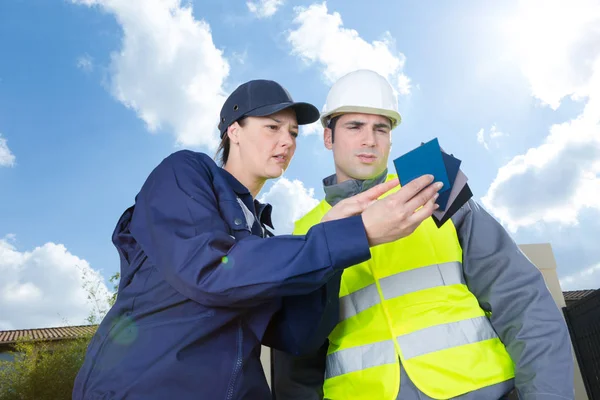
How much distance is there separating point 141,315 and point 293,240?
2.19 ft

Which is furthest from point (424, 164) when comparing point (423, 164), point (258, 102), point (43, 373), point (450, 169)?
point (43, 373)

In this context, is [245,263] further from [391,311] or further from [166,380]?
[391,311]

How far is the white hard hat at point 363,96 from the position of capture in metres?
3.16

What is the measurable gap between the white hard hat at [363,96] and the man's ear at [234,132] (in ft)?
2.33

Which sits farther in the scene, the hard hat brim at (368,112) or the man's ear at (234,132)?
the hard hat brim at (368,112)

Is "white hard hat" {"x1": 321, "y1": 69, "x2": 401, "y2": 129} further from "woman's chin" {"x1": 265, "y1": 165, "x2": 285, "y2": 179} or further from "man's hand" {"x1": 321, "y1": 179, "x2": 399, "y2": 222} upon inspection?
"man's hand" {"x1": 321, "y1": 179, "x2": 399, "y2": 222}

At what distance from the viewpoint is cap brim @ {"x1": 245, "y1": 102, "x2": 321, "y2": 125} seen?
2.75 m

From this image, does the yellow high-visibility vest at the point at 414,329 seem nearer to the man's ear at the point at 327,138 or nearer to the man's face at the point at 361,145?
the man's face at the point at 361,145

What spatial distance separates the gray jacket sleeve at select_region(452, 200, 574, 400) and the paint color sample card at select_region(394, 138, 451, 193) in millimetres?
903

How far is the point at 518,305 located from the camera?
8.09 feet

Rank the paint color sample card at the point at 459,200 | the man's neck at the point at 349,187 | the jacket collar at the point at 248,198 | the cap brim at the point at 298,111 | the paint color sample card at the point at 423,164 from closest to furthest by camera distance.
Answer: the paint color sample card at the point at 423,164 < the paint color sample card at the point at 459,200 < the jacket collar at the point at 248,198 < the cap brim at the point at 298,111 < the man's neck at the point at 349,187

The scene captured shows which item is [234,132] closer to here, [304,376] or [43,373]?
[304,376]

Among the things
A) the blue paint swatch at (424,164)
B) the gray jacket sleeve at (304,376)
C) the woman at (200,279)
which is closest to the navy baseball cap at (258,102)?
the woman at (200,279)

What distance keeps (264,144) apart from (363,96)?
2.65 ft
